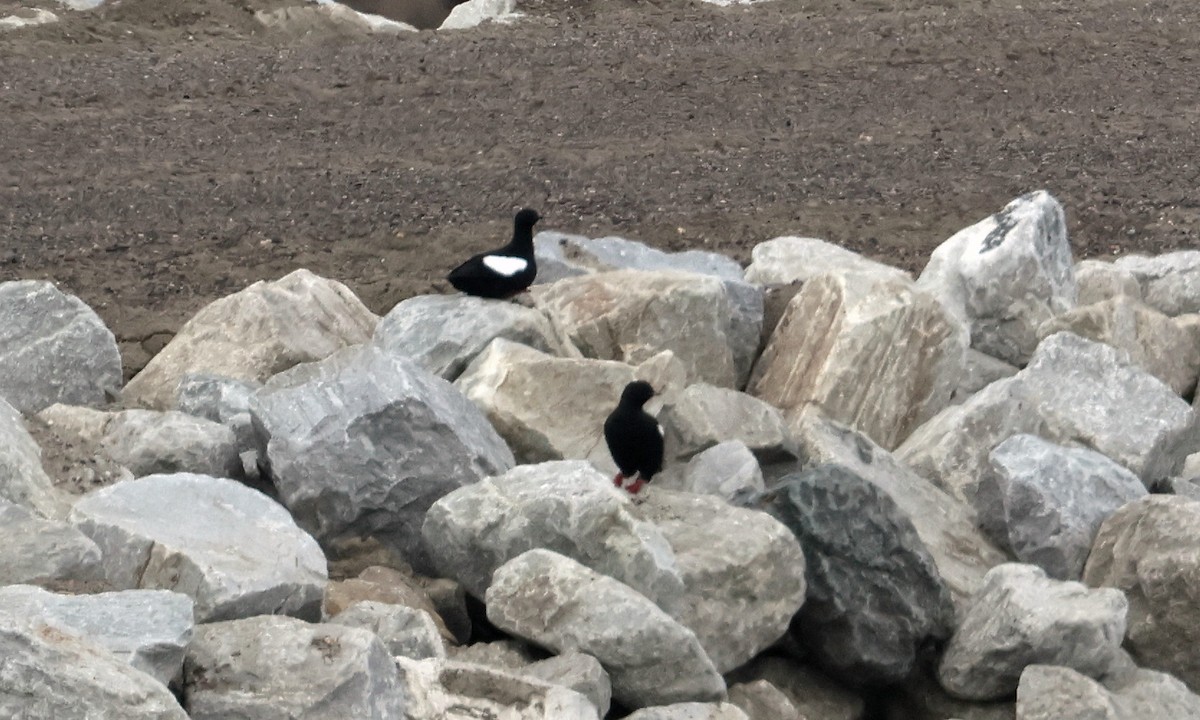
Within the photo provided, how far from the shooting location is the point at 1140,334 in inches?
375

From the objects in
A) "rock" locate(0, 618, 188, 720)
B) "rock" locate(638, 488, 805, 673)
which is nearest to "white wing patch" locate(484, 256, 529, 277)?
"rock" locate(638, 488, 805, 673)

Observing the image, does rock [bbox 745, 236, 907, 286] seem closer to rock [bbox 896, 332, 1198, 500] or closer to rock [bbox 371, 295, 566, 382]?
rock [bbox 896, 332, 1198, 500]

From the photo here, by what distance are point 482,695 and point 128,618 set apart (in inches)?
42.7

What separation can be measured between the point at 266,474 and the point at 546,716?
2352 mm

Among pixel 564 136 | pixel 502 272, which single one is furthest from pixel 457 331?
pixel 564 136

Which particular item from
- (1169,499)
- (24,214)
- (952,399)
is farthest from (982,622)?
(24,214)

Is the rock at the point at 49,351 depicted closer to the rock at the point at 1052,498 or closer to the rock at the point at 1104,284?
the rock at the point at 1052,498

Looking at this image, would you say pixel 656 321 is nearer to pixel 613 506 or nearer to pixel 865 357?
pixel 865 357

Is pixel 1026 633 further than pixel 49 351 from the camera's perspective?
No

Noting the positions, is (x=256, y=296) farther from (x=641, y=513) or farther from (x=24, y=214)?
(x=24, y=214)

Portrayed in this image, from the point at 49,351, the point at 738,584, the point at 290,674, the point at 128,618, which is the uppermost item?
the point at 128,618

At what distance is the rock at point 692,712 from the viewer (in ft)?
18.8

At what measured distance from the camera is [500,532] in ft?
21.5

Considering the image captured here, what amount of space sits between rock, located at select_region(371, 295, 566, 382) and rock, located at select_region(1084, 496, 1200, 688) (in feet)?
8.92
